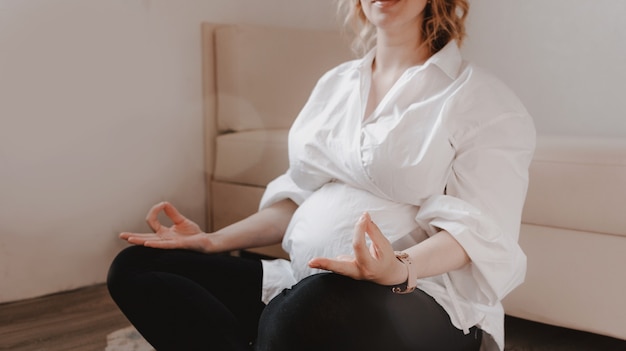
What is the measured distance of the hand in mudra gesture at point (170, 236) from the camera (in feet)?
3.57

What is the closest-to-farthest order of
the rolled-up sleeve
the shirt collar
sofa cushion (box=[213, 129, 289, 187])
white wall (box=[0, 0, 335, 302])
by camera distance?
1. the rolled-up sleeve
2. the shirt collar
3. white wall (box=[0, 0, 335, 302])
4. sofa cushion (box=[213, 129, 289, 187])

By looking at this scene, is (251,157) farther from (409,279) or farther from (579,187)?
(409,279)

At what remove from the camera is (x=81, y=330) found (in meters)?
1.52

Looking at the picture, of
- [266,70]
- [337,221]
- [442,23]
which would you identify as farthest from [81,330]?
[442,23]

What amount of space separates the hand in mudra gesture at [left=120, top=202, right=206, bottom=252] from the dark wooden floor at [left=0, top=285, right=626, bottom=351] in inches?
16.2

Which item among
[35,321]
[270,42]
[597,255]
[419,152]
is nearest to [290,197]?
[419,152]

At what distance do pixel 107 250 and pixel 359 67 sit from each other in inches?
40.4

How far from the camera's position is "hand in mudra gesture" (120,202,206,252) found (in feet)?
3.57

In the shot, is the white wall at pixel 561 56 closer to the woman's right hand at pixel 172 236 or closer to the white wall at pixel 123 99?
the white wall at pixel 123 99

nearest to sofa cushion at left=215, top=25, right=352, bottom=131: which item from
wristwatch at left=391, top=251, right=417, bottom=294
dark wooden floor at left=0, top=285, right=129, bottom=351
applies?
dark wooden floor at left=0, top=285, right=129, bottom=351

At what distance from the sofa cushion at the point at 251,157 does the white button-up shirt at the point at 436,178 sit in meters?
0.69

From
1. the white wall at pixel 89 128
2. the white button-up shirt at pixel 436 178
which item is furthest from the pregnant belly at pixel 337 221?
the white wall at pixel 89 128

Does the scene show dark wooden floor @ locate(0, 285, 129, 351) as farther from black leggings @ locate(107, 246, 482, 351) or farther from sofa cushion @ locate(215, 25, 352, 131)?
sofa cushion @ locate(215, 25, 352, 131)

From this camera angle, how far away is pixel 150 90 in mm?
1901
